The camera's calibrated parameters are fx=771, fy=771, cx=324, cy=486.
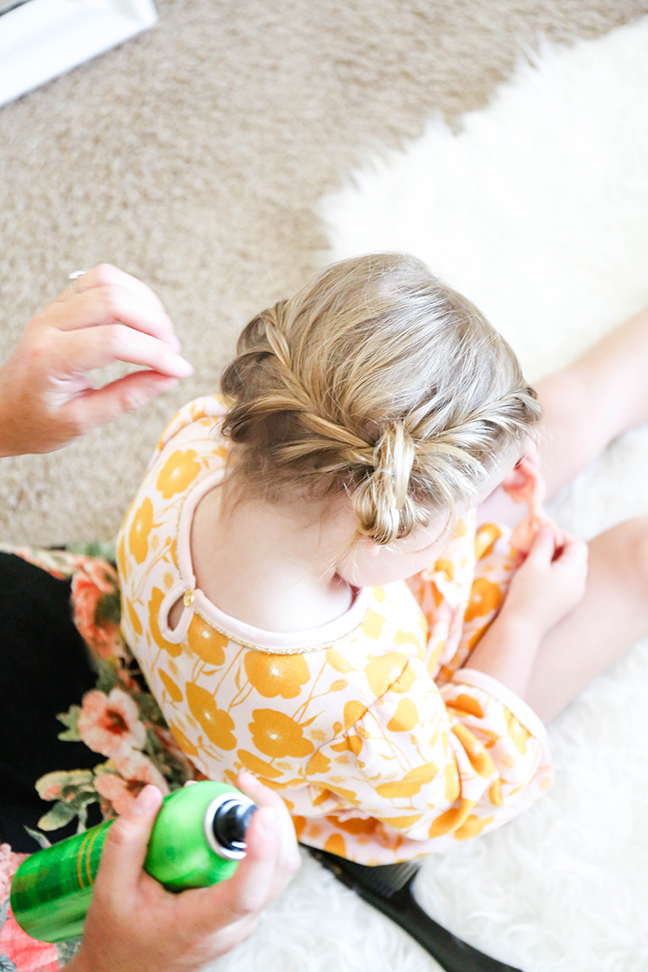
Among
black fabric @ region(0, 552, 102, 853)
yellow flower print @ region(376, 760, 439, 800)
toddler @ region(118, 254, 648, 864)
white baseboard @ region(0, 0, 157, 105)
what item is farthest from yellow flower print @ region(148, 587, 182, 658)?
white baseboard @ region(0, 0, 157, 105)

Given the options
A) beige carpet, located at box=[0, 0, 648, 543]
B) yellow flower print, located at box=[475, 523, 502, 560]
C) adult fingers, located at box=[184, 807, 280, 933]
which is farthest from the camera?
beige carpet, located at box=[0, 0, 648, 543]

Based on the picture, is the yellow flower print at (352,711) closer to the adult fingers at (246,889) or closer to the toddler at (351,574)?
the toddler at (351,574)

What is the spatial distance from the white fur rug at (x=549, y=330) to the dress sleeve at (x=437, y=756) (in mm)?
90

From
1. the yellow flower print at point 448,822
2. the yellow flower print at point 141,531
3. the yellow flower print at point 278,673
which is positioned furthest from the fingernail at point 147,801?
the yellow flower print at point 448,822

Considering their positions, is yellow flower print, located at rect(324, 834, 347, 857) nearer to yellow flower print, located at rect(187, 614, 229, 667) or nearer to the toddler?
the toddler

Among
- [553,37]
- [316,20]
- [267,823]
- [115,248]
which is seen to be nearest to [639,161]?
[553,37]

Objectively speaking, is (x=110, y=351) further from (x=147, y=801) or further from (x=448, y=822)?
(x=448, y=822)

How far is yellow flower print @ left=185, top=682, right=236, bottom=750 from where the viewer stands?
0.63 metres

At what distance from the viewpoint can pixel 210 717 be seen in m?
0.64

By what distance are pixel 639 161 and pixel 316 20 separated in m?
0.67

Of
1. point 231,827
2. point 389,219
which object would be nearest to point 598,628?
point 231,827

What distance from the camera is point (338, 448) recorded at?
523mm

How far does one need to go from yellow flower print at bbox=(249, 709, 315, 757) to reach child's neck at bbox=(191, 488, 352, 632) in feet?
0.24

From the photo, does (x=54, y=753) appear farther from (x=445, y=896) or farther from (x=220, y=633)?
(x=445, y=896)
